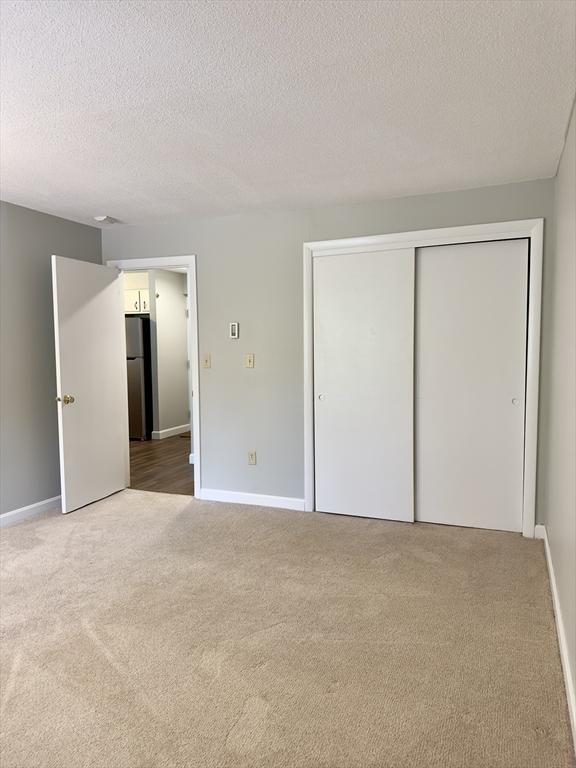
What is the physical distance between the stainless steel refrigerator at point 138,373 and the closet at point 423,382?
3957 mm

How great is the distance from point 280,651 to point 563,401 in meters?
1.69

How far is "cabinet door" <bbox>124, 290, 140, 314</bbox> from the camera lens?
7.46 meters

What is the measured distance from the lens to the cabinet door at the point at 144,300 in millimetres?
7404

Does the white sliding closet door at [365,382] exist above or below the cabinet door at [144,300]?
below

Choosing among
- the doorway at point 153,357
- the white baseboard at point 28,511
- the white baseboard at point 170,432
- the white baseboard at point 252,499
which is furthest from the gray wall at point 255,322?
the white baseboard at point 170,432

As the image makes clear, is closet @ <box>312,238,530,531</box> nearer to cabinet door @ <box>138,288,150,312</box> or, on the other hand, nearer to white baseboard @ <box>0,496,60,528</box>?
white baseboard @ <box>0,496,60,528</box>

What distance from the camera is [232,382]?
4.31 metres

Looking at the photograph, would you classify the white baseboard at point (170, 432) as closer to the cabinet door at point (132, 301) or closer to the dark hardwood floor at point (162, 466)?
the dark hardwood floor at point (162, 466)

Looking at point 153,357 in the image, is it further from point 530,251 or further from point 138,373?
point 530,251

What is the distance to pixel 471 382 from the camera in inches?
143

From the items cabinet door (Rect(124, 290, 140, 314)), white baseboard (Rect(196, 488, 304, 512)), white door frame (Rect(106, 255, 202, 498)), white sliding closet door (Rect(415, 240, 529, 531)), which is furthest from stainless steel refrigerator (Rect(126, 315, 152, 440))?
white sliding closet door (Rect(415, 240, 529, 531))

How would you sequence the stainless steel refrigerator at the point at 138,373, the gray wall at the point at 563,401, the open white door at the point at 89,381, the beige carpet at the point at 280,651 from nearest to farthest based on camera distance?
the beige carpet at the point at 280,651
the gray wall at the point at 563,401
the open white door at the point at 89,381
the stainless steel refrigerator at the point at 138,373

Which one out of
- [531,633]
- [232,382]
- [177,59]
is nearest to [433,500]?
[531,633]

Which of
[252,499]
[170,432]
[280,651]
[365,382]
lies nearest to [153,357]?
[170,432]
